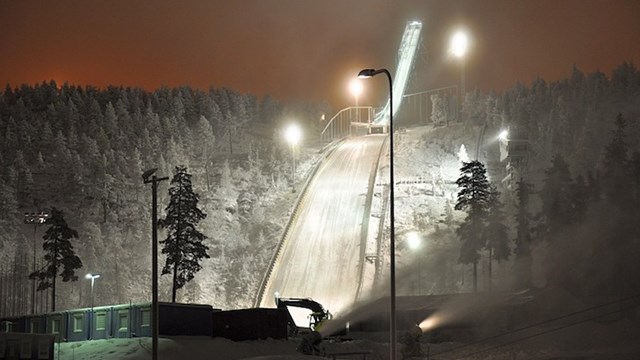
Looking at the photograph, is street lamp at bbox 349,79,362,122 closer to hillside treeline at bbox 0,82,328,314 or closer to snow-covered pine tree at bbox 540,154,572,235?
hillside treeline at bbox 0,82,328,314

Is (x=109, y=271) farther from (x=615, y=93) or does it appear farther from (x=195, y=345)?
(x=615, y=93)

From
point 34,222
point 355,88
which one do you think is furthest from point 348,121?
point 34,222

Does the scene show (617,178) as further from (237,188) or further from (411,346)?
(237,188)

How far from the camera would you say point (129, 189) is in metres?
145

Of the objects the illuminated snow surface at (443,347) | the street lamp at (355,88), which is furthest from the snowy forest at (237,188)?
the street lamp at (355,88)

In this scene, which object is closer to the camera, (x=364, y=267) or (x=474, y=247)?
(x=474, y=247)

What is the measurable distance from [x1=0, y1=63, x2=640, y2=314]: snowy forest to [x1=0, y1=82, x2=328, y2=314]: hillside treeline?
0.25 meters

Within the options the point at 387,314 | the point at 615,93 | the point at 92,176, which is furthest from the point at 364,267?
the point at 615,93

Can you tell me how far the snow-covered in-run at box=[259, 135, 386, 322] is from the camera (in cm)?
10062

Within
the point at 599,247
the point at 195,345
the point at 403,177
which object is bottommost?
the point at 195,345

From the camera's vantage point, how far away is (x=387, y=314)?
7106 cm

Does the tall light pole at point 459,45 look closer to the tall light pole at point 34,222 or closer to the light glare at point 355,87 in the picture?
A: the light glare at point 355,87

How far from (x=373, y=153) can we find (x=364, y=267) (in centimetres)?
4249

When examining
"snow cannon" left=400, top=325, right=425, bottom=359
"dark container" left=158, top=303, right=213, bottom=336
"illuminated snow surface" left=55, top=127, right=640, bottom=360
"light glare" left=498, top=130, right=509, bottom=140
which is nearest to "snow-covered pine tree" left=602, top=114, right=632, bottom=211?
"illuminated snow surface" left=55, top=127, right=640, bottom=360
